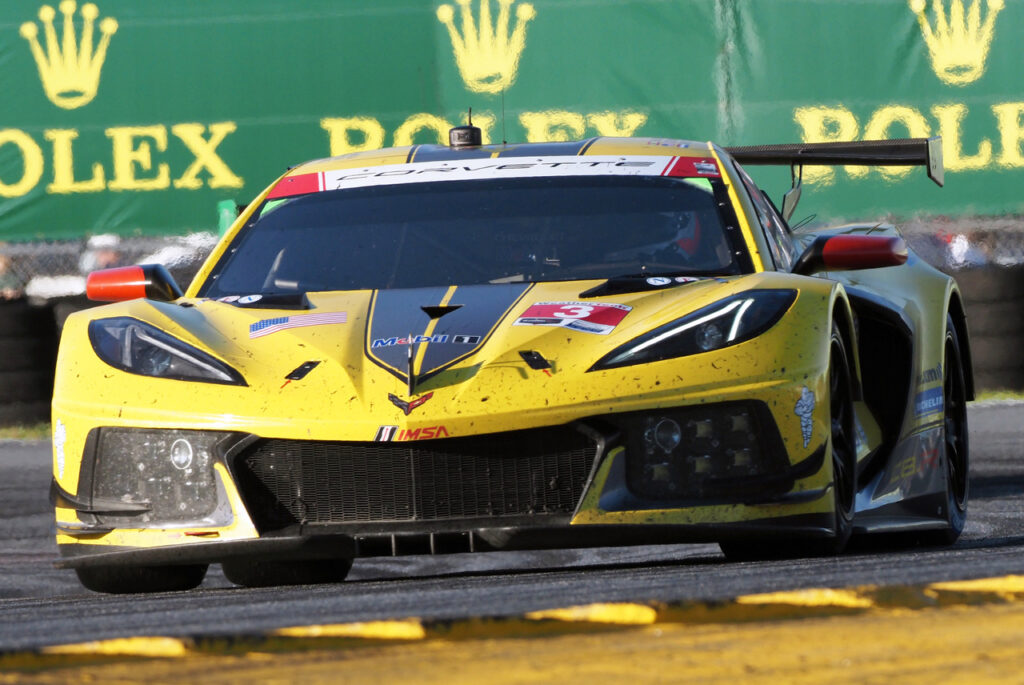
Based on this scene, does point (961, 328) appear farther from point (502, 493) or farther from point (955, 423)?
point (502, 493)

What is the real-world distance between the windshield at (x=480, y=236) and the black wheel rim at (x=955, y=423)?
1.24m

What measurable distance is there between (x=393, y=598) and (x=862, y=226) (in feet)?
11.9

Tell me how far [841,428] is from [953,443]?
155 cm

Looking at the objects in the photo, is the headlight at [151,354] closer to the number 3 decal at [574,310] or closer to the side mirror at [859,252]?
the number 3 decal at [574,310]

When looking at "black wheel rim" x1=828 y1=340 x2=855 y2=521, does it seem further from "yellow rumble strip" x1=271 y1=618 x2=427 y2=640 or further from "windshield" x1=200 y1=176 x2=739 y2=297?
"yellow rumble strip" x1=271 y1=618 x2=427 y2=640

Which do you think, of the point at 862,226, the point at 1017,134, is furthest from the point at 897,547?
the point at 1017,134

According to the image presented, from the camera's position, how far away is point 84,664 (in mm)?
2748

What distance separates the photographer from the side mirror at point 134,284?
5.31 meters

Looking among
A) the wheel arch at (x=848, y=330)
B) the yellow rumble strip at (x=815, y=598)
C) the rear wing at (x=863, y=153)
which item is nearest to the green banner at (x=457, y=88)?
the rear wing at (x=863, y=153)

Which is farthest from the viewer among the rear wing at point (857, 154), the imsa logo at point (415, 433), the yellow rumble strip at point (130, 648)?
the rear wing at point (857, 154)

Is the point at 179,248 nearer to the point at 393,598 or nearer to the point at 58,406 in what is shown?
the point at 58,406

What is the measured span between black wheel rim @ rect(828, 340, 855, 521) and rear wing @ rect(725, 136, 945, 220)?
2008 millimetres

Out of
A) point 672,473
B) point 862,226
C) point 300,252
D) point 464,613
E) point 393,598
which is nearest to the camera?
point 464,613

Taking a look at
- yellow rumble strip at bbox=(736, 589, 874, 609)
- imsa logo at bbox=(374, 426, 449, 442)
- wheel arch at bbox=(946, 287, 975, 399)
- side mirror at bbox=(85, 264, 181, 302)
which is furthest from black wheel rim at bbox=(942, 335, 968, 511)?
yellow rumble strip at bbox=(736, 589, 874, 609)
